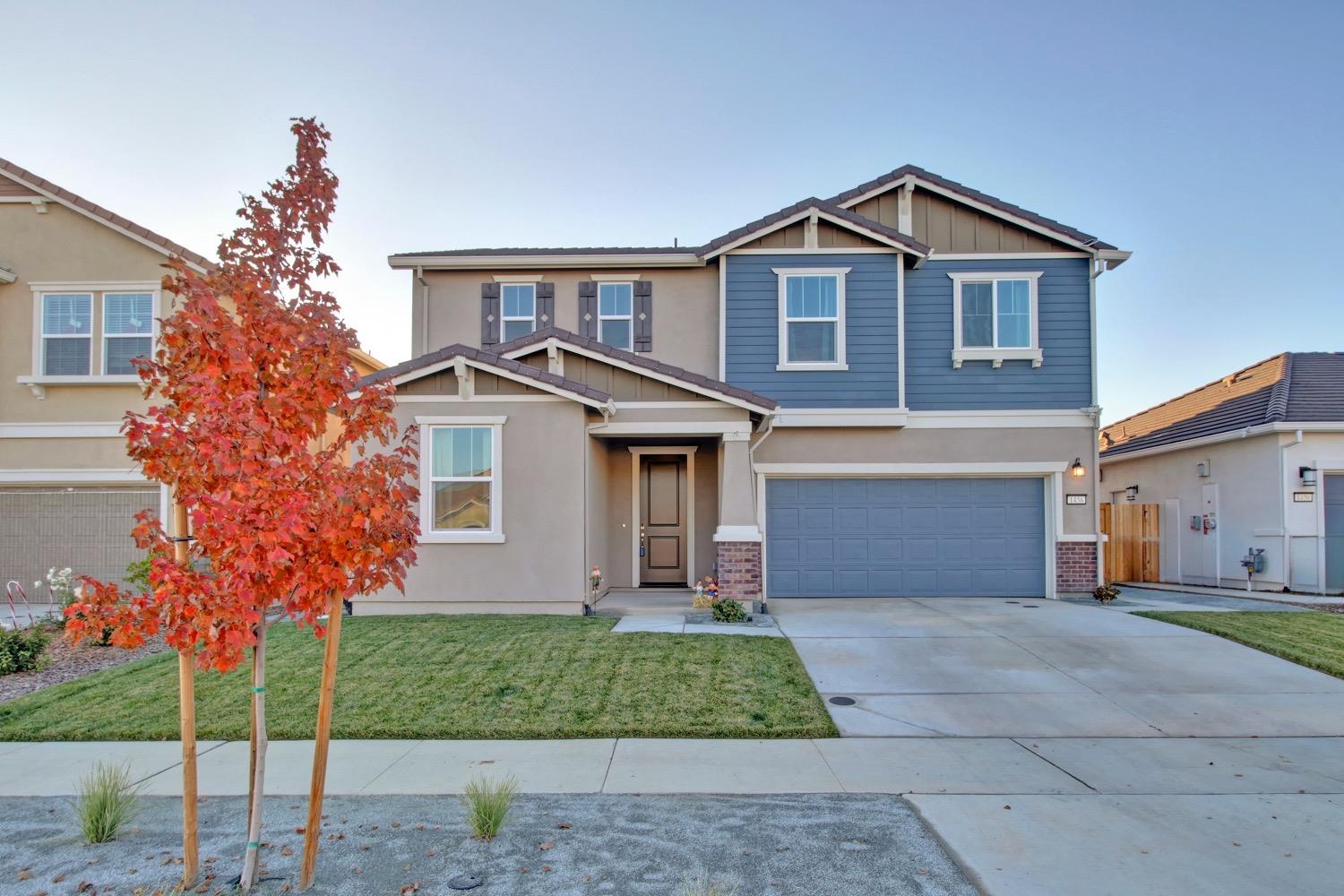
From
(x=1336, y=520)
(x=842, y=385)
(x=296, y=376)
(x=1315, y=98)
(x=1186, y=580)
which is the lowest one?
(x=1186, y=580)

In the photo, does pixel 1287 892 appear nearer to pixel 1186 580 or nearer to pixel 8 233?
pixel 1186 580

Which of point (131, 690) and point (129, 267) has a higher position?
point (129, 267)

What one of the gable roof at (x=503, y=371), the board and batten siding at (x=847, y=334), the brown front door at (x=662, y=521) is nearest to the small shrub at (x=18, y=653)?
the gable roof at (x=503, y=371)

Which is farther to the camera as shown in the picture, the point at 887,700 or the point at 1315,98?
the point at 1315,98

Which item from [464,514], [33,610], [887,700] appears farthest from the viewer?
[33,610]

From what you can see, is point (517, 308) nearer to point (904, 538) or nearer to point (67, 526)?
point (904, 538)

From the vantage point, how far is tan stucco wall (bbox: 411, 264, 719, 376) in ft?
43.1

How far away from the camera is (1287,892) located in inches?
137

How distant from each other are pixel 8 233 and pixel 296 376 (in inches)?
555

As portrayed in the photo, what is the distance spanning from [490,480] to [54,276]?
9.29 meters

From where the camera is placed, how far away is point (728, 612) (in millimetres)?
10070

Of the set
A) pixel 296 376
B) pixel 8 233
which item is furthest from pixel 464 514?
pixel 8 233

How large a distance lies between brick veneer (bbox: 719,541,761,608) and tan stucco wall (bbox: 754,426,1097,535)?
241 centimetres

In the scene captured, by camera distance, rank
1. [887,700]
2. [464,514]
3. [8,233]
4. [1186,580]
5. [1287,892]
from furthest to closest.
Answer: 1. [1186,580]
2. [8,233]
3. [464,514]
4. [887,700]
5. [1287,892]
